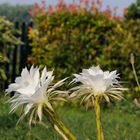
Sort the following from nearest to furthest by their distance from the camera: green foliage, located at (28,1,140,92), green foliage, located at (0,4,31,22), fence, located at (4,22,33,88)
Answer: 1. green foliage, located at (28,1,140,92)
2. fence, located at (4,22,33,88)
3. green foliage, located at (0,4,31,22)

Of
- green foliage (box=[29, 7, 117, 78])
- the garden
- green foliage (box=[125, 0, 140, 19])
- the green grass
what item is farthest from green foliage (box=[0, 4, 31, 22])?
the green grass

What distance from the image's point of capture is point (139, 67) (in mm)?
11953

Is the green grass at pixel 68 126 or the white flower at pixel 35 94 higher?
the white flower at pixel 35 94

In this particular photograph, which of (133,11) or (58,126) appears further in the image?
(133,11)

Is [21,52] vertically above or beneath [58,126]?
above

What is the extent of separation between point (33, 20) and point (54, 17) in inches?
28.2

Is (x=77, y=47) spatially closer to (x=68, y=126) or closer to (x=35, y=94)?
(x=68, y=126)

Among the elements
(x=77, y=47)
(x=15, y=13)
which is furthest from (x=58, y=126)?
(x=15, y=13)

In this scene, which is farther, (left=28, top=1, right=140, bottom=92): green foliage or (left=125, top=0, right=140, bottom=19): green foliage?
(left=125, top=0, right=140, bottom=19): green foliage

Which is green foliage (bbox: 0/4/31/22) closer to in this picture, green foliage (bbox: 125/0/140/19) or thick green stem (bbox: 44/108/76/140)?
green foliage (bbox: 125/0/140/19)

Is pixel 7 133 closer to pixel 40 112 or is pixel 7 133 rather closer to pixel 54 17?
pixel 40 112

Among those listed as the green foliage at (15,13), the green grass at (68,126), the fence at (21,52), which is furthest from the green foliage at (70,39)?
the green foliage at (15,13)

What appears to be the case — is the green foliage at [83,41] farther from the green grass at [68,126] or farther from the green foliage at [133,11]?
the green grass at [68,126]

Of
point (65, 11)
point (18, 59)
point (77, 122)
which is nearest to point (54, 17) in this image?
point (65, 11)
